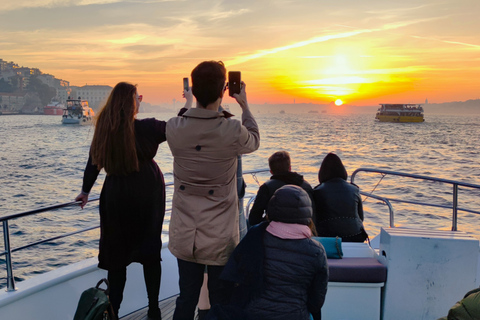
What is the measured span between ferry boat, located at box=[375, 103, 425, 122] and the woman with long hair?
115 metres

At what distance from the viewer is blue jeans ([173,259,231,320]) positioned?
2191 mm

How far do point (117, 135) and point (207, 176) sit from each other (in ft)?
2.27

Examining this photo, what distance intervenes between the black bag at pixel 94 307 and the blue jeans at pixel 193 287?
15.3 inches

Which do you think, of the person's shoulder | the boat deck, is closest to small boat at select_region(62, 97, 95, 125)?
the boat deck

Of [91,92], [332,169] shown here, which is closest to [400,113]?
[332,169]

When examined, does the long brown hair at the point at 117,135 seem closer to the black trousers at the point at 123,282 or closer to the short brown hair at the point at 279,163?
the black trousers at the point at 123,282

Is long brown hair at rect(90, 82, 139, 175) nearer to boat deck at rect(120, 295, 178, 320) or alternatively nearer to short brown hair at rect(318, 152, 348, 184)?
boat deck at rect(120, 295, 178, 320)

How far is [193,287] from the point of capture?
7.34ft

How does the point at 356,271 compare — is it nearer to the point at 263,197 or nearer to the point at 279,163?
the point at 263,197

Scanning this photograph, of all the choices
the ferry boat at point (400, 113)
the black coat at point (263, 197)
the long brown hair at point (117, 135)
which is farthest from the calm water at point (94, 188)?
the ferry boat at point (400, 113)

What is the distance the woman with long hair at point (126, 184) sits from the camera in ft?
8.18

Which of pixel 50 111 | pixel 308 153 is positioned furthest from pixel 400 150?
pixel 50 111

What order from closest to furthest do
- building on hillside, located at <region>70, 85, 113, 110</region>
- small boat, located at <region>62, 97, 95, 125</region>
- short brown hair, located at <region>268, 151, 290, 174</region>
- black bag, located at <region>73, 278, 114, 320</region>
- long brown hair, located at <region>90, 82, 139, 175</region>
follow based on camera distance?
black bag, located at <region>73, 278, 114, 320</region>
long brown hair, located at <region>90, 82, 139, 175</region>
short brown hair, located at <region>268, 151, 290, 174</region>
small boat, located at <region>62, 97, 95, 125</region>
building on hillside, located at <region>70, 85, 113, 110</region>

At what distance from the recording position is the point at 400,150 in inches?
2009
